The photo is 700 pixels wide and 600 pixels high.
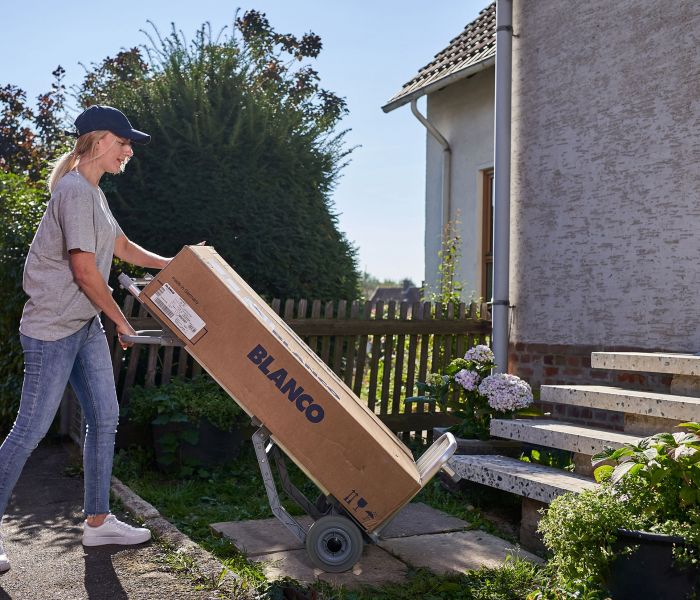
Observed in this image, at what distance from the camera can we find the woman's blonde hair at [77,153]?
362 cm

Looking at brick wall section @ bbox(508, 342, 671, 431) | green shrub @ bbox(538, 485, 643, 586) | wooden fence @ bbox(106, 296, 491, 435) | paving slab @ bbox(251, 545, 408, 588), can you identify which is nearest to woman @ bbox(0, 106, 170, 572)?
paving slab @ bbox(251, 545, 408, 588)

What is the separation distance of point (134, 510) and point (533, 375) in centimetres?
300

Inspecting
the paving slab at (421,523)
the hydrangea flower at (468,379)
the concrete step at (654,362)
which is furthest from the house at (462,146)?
the paving slab at (421,523)

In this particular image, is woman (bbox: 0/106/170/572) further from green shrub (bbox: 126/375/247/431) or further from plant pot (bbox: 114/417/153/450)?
plant pot (bbox: 114/417/153/450)

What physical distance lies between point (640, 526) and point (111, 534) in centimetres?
236

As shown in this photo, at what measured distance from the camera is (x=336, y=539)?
3371 millimetres

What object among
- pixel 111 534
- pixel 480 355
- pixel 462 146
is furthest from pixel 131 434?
pixel 462 146

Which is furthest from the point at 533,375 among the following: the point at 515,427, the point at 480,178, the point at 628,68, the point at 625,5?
the point at 480,178

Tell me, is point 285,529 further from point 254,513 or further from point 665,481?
point 665,481

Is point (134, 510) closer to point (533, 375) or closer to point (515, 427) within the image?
point (515, 427)

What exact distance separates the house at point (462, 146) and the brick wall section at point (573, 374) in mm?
3072

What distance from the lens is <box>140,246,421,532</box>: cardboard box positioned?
10.6 ft

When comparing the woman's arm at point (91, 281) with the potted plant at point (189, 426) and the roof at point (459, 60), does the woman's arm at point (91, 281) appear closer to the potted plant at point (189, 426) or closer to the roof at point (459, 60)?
the potted plant at point (189, 426)

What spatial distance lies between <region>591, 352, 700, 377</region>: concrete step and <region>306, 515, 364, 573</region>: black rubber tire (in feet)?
6.37
